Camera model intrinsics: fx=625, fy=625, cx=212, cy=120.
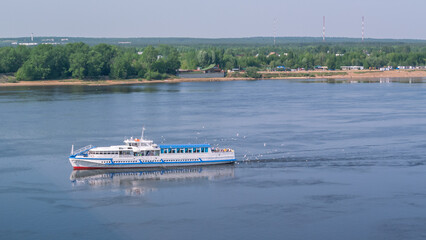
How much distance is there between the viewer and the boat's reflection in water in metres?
37.6

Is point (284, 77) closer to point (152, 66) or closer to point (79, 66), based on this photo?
point (152, 66)

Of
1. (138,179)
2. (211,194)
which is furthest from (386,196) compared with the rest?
(138,179)

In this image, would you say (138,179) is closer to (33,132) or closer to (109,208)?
(109,208)

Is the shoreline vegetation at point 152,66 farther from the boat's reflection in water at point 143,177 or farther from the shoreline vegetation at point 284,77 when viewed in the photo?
the boat's reflection in water at point 143,177

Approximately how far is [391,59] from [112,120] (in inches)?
4989

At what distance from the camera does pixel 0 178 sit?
38.5 meters

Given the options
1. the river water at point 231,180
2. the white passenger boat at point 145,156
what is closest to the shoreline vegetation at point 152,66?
the river water at point 231,180

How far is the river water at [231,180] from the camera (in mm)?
30062

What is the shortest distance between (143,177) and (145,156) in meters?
2.05

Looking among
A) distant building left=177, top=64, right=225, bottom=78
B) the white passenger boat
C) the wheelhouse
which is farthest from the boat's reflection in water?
distant building left=177, top=64, right=225, bottom=78

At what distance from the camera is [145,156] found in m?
41.5

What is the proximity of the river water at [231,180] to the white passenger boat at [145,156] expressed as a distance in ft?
2.13

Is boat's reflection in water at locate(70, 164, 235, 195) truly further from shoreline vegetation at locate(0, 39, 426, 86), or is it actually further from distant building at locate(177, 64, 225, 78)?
distant building at locate(177, 64, 225, 78)

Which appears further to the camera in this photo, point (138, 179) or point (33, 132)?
point (33, 132)
